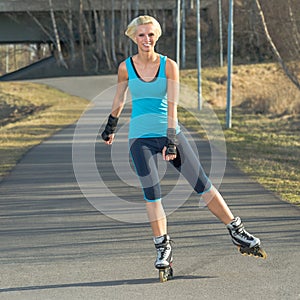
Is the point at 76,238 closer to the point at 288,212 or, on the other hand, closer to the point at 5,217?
the point at 5,217

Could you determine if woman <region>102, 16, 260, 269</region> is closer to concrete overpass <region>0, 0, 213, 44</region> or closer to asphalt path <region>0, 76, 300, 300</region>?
asphalt path <region>0, 76, 300, 300</region>

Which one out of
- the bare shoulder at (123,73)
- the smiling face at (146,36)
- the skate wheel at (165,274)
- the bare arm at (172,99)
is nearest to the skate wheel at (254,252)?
the skate wheel at (165,274)

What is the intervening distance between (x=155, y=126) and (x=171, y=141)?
187mm

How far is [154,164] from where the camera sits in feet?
19.9

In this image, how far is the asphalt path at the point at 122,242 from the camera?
5.59 meters

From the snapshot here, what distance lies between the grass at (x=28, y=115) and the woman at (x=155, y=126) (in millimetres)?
6369

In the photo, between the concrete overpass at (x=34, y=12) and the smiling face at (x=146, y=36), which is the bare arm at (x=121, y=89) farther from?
the concrete overpass at (x=34, y=12)

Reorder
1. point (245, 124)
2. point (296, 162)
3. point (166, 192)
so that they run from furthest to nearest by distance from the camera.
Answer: point (245, 124)
point (296, 162)
point (166, 192)

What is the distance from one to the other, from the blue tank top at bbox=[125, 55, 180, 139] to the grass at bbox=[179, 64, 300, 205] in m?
3.59

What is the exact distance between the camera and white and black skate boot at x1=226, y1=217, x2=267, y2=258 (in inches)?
239

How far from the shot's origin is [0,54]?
9269cm

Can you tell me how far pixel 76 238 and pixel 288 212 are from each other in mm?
2485

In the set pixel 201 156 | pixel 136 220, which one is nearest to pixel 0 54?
pixel 201 156

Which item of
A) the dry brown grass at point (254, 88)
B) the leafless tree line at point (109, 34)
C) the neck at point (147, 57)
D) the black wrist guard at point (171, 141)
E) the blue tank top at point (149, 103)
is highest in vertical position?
the neck at point (147, 57)
